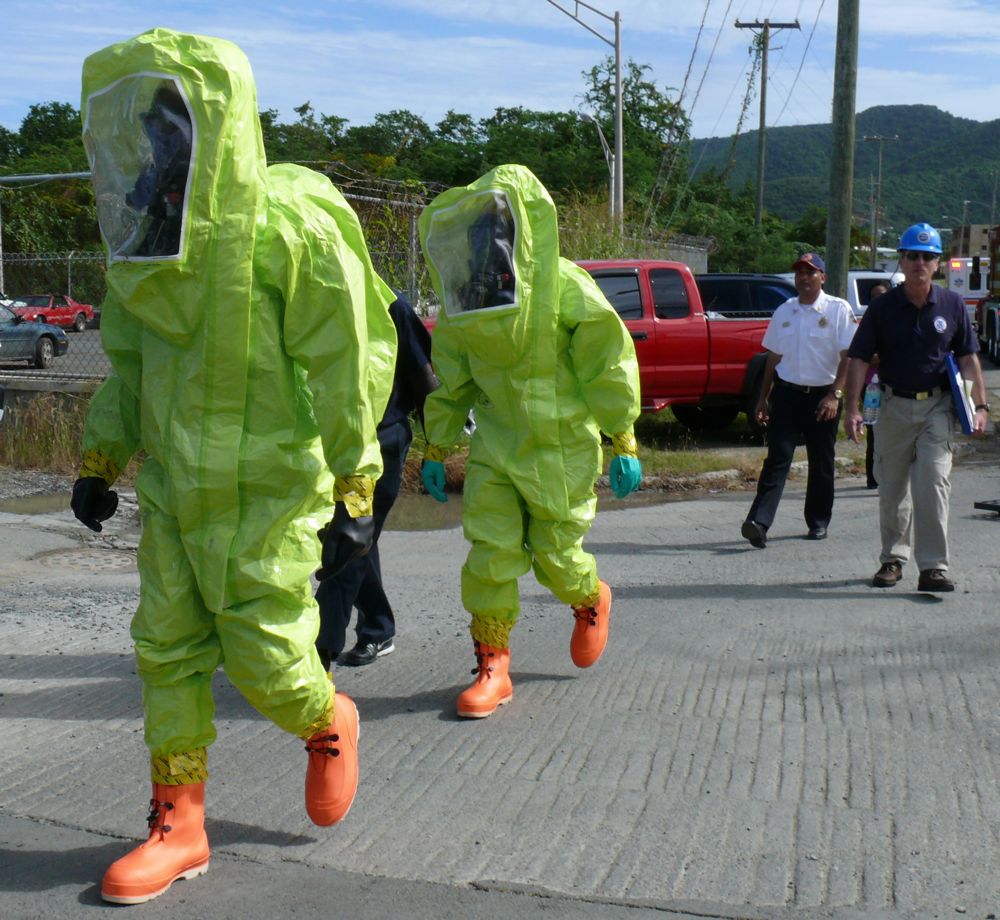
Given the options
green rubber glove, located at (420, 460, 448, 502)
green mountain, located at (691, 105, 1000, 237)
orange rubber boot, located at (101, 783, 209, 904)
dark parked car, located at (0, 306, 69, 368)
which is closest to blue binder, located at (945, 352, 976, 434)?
green rubber glove, located at (420, 460, 448, 502)

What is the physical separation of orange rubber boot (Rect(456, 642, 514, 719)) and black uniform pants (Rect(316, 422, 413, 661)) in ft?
1.81

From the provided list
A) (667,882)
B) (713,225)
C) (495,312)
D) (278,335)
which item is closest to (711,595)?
(495,312)

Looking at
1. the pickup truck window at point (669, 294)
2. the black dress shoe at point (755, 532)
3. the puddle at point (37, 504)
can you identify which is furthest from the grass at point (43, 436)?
the black dress shoe at point (755, 532)

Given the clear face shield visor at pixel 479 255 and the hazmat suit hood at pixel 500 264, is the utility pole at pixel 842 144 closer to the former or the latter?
the hazmat suit hood at pixel 500 264

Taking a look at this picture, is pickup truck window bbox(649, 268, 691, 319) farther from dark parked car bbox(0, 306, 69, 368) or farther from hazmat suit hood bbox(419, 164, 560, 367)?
dark parked car bbox(0, 306, 69, 368)

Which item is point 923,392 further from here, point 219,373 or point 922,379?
point 219,373

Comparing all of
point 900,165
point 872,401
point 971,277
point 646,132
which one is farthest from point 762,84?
point 900,165

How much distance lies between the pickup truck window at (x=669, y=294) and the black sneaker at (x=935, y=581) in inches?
267

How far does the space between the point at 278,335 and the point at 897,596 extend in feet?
15.2

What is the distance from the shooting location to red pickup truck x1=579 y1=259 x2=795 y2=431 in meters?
13.2

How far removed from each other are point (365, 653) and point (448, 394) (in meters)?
1.35

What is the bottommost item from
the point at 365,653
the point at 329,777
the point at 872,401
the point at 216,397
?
the point at 365,653

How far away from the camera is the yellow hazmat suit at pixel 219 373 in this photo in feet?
10.6

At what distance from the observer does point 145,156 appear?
3260 millimetres
